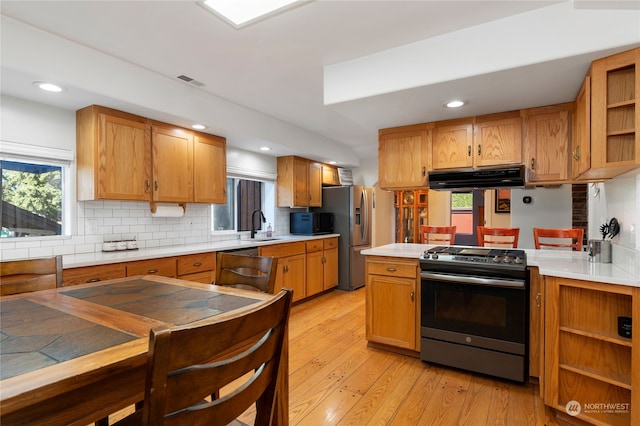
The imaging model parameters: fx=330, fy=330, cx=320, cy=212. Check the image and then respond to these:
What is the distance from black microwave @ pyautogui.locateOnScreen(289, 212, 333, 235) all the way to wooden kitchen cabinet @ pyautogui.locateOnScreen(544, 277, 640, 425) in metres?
3.35

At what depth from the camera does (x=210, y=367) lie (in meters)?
0.73

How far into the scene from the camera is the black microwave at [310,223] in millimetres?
5027

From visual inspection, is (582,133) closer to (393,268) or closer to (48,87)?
(393,268)

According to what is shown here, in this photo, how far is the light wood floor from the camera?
77.8 inches

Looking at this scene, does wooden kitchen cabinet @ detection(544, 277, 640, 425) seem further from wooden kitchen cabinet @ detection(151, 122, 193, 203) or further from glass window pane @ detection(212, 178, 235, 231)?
glass window pane @ detection(212, 178, 235, 231)

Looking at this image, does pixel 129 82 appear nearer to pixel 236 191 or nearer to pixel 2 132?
pixel 2 132

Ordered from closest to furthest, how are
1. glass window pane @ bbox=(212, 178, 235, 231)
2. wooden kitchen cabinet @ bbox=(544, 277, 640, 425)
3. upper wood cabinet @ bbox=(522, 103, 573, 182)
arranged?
wooden kitchen cabinet @ bbox=(544, 277, 640, 425) < upper wood cabinet @ bbox=(522, 103, 573, 182) < glass window pane @ bbox=(212, 178, 235, 231)

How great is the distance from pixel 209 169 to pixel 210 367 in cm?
315

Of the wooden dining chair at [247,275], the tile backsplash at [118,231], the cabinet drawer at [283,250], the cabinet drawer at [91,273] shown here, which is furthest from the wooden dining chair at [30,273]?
the cabinet drawer at [283,250]

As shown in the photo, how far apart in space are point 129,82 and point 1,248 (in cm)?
155

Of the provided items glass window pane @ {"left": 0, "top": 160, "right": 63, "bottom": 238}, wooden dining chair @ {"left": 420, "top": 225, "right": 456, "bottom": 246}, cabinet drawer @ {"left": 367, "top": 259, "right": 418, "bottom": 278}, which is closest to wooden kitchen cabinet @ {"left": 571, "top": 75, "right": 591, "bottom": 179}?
wooden dining chair @ {"left": 420, "top": 225, "right": 456, "bottom": 246}

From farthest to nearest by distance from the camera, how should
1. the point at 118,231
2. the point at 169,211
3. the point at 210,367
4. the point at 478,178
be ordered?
the point at 169,211 < the point at 118,231 < the point at 478,178 < the point at 210,367

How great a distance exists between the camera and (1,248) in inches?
95.4

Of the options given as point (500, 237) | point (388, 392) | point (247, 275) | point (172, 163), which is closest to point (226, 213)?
point (172, 163)
